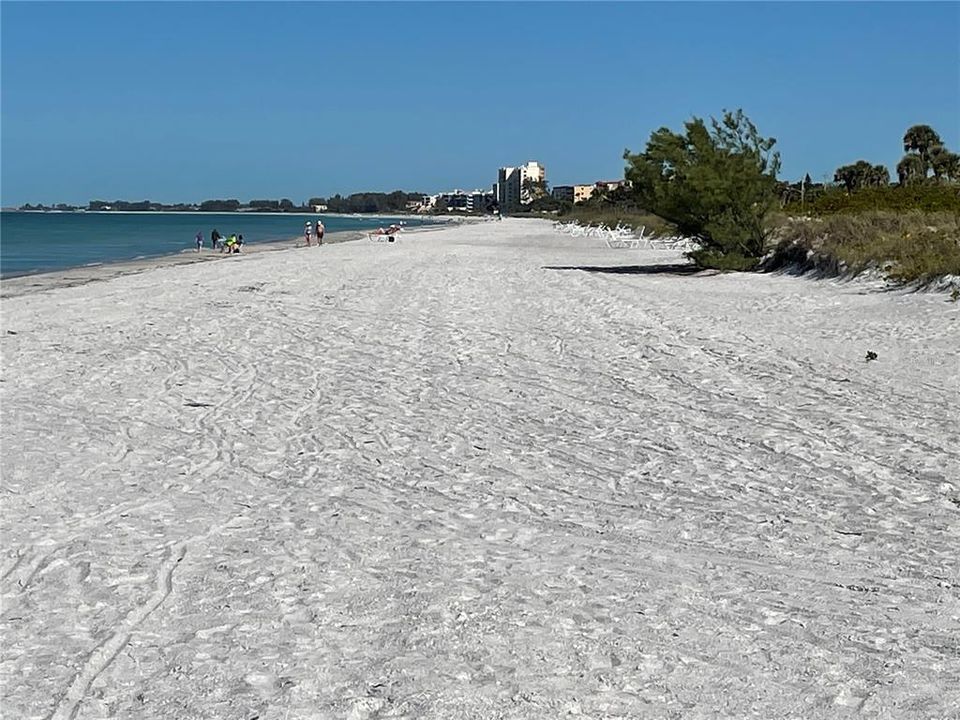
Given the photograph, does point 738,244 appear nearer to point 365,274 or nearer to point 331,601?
point 365,274

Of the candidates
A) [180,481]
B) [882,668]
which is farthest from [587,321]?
[882,668]

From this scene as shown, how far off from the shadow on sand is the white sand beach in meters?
12.3

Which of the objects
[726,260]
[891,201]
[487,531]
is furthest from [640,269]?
[487,531]

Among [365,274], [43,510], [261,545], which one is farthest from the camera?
[365,274]

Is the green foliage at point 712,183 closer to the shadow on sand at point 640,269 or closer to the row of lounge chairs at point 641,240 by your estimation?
the shadow on sand at point 640,269

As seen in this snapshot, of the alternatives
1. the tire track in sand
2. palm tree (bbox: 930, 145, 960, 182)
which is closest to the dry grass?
the tire track in sand

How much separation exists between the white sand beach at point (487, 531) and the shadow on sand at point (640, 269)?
12285 mm

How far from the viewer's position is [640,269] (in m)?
24.8

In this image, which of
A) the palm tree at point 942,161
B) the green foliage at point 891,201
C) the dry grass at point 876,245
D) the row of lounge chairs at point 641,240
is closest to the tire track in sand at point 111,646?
the dry grass at point 876,245

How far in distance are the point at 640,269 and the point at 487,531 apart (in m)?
20.2

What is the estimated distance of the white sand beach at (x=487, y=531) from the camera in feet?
11.5

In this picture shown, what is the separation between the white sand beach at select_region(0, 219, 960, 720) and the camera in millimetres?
3512

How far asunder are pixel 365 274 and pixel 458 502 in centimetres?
1913

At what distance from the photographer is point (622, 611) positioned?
4.10 metres
